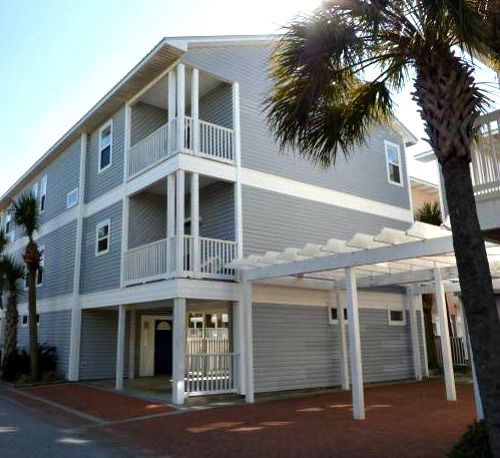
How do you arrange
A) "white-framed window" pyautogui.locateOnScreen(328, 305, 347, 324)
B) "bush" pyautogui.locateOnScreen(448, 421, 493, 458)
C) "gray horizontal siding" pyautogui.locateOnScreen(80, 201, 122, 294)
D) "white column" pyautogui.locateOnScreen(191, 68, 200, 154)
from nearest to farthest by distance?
"bush" pyautogui.locateOnScreen(448, 421, 493, 458) → "white column" pyautogui.locateOnScreen(191, 68, 200, 154) → "white-framed window" pyautogui.locateOnScreen(328, 305, 347, 324) → "gray horizontal siding" pyautogui.locateOnScreen(80, 201, 122, 294)

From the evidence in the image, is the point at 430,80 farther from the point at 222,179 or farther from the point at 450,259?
the point at 222,179

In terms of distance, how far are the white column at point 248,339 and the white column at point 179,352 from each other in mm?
1661

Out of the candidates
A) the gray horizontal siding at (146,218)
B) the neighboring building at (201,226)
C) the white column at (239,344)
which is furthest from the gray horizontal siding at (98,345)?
the white column at (239,344)

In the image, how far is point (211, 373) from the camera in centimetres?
1355

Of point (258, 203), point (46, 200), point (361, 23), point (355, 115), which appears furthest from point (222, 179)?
point (46, 200)

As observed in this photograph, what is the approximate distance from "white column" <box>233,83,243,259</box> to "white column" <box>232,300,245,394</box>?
1570 mm

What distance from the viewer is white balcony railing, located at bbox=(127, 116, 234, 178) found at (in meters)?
14.5

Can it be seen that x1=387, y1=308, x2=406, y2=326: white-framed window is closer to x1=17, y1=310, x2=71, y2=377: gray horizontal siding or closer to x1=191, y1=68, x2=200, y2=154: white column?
x1=191, y1=68, x2=200, y2=154: white column

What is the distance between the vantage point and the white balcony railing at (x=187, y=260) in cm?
1365

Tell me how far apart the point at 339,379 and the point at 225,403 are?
4.93 m

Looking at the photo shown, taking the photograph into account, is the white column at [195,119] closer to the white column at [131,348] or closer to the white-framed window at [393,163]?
the white column at [131,348]

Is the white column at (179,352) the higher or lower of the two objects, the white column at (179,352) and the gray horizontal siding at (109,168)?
the lower

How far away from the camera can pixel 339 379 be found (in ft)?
54.4

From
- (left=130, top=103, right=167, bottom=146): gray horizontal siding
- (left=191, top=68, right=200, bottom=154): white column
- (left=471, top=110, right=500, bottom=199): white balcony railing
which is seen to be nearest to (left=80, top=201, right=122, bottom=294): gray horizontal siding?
(left=130, top=103, right=167, bottom=146): gray horizontal siding
